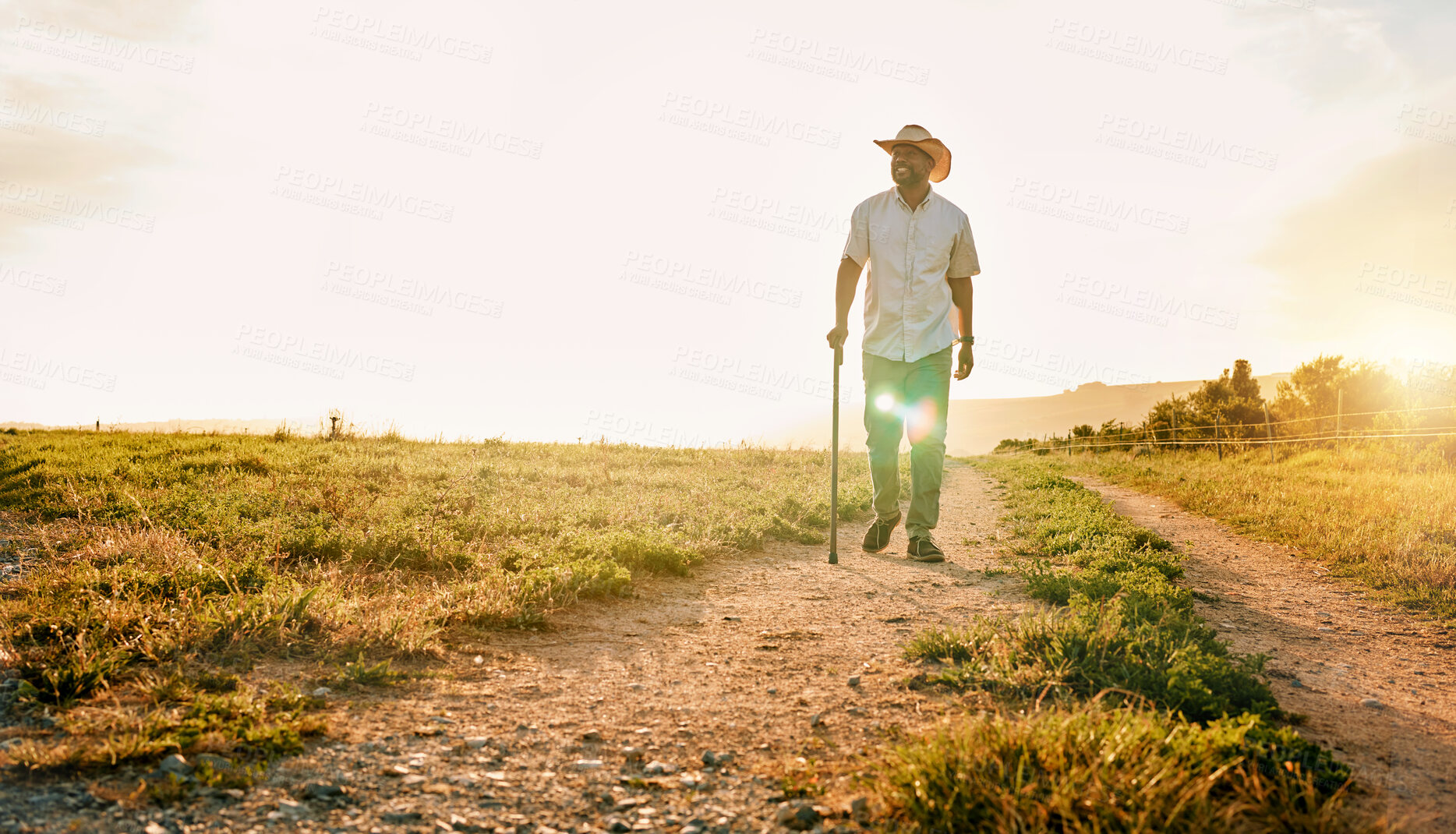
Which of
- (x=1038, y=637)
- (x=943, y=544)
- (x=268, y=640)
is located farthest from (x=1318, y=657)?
(x=268, y=640)

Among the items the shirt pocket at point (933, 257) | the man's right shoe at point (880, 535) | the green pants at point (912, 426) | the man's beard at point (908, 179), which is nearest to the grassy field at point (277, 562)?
the man's right shoe at point (880, 535)

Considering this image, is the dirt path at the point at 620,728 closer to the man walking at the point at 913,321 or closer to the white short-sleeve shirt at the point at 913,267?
the man walking at the point at 913,321

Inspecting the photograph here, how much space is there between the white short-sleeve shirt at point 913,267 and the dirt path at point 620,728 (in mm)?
2090

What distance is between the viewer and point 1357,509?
7664 millimetres

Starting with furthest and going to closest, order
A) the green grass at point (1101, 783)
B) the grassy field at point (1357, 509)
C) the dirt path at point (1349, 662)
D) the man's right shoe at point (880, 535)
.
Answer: the man's right shoe at point (880, 535) → the grassy field at point (1357, 509) → the dirt path at point (1349, 662) → the green grass at point (1101, 783)

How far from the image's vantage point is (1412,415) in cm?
1845

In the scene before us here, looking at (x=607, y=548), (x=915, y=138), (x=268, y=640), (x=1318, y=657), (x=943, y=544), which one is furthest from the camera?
(x=943, y=544)

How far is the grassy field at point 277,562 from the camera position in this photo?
2535 mm

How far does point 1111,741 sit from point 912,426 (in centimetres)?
392

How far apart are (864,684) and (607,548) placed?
2440mm

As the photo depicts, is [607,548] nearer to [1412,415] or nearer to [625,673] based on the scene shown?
[625,673]

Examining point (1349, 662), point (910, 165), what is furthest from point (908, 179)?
point (1349, 662)

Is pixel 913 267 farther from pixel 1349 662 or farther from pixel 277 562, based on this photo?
pixel 277 562

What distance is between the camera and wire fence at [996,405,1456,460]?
15961mm
